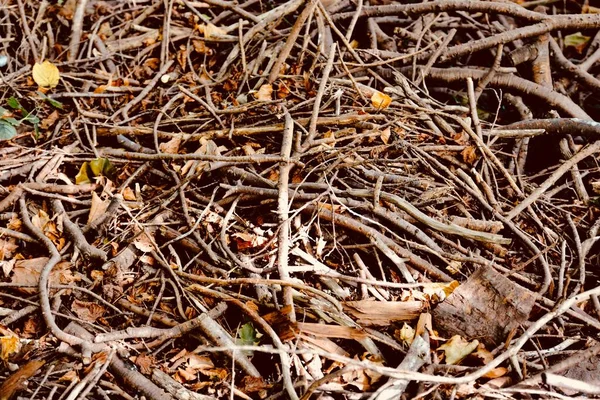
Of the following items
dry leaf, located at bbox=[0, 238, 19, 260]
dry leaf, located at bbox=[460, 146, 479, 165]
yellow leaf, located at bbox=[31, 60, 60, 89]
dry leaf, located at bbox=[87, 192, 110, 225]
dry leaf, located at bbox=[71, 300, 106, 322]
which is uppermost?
yellow leaf, located at bbox=[31, 60, 60, 89]

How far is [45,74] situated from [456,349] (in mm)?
2691

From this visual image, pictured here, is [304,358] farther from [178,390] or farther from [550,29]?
[550,29]

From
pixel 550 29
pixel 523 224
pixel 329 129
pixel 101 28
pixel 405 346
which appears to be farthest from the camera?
pixel 101 28

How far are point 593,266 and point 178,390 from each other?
1.88m

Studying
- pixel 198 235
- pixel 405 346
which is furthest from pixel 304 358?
pixel 198 235

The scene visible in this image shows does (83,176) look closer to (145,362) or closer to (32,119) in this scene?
(32,119)

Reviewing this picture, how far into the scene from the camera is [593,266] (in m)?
2.32

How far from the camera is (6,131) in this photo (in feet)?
8.80

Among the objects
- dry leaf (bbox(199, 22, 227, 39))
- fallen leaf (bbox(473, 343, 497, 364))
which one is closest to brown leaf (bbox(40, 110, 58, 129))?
dry leaf (bbox(199, 22, 227, 39))

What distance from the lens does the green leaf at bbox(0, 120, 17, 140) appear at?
267 centimetres

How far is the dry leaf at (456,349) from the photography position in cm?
199

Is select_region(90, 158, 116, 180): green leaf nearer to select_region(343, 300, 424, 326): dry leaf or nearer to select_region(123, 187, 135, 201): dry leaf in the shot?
select_region(123, 187, 135, 201): dry leaf

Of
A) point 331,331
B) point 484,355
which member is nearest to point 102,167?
point 331,331

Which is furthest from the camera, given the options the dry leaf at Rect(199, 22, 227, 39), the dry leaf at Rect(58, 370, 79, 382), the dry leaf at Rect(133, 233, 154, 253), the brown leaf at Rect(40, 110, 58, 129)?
the dry leaf at Rect(199, 22, 227, 39)
